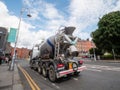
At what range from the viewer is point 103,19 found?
42688mm

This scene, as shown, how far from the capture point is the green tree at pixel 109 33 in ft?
127

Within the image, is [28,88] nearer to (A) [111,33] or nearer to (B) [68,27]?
(B) [68,27]

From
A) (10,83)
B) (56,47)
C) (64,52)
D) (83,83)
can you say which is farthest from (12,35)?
(83,83)

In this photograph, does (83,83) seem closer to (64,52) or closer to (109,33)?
(64,52)

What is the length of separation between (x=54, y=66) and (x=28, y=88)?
249 centimetres

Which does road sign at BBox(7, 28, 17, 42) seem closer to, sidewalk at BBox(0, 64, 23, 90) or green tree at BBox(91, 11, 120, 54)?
sidewalk at BBox(0, 64, 23, 90)

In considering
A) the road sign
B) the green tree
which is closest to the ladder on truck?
the road sign

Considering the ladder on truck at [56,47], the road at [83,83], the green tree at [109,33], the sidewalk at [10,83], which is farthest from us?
the green tree at [109,33]

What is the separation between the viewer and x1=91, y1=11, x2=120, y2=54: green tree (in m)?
38.6

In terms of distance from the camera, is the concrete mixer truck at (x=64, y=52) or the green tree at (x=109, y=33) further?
the green tree at (x=109, y=33)

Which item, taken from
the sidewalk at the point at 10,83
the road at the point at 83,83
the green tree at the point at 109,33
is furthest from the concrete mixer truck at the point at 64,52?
the green tree at the point at 109,33

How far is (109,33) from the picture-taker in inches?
1523

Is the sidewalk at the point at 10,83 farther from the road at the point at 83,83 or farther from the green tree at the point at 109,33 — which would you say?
the green tree at the point at 109,33

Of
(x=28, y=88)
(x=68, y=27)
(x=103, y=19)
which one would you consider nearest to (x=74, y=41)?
(x=68, y=27)
